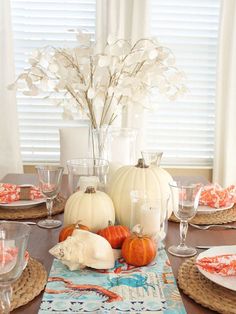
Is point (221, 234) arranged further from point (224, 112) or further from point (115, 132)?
point (224, 112)

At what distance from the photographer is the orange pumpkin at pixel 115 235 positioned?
1.27 metres

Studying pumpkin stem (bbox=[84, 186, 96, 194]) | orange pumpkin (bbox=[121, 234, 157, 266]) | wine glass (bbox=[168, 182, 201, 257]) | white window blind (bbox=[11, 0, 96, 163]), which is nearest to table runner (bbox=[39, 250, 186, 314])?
orange pumpkin (bbox=[121, 234, 157, 266])

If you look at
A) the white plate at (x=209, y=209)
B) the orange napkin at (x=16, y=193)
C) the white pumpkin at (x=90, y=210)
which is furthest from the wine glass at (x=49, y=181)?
the white plate at (x=209, y=209)

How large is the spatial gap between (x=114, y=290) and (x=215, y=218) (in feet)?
2.25

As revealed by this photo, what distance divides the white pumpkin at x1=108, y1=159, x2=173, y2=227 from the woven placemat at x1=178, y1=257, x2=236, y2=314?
12.4 inches

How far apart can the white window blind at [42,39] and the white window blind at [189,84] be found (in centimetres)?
56

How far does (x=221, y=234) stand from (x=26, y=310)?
2.45 feet

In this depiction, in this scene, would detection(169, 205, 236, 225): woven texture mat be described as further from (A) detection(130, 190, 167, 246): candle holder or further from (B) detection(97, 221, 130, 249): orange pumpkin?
(B) detection(97, 221, 130, 249): orange pumpkin

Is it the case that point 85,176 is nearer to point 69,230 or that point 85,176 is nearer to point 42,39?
point 69,230

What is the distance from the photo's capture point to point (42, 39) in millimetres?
3545

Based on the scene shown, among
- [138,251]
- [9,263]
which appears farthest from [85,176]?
[9,263]

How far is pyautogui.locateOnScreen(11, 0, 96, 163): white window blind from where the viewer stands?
3.51 meters

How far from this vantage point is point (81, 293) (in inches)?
41.6

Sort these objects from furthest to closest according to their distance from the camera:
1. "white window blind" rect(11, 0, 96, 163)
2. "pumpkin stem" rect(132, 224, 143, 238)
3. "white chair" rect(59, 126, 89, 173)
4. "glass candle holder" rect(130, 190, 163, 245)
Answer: "white window blind" rect(11, 0, 96, 163)
"white chair" rect(59, 126, 89, 173)
"glass candle holder" rect(130, 190, 163, 245)
"pumpkin stem" rect(132, 224, 143, 238)
